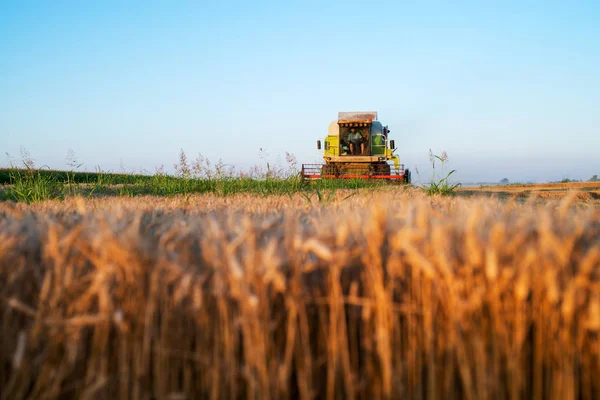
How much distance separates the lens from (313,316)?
139cm

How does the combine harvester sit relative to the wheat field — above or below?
above

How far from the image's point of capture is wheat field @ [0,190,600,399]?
1.18m

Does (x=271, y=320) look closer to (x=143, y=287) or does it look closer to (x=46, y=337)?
(x=143, y=287)

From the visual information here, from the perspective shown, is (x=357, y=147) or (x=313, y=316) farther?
(x=357, y=147)

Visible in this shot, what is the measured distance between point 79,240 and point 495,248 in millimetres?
1126

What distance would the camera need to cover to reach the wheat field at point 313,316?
1183mm

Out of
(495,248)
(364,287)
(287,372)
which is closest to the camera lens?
(495,248)

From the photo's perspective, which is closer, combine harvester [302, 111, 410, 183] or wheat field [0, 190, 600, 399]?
wheat field [0, 190, 600, 399]

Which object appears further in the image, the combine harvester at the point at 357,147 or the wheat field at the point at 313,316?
the combine harvester at the point at 357,147

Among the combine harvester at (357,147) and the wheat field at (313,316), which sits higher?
the combine harvester at (357,147)

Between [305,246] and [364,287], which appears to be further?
[364,287]

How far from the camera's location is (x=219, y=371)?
1.28m

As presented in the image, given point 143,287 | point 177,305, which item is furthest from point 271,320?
point 143,287

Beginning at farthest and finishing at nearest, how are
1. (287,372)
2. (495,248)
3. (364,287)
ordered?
1. (364,287)
2. (287,372)
3. (495,248)
